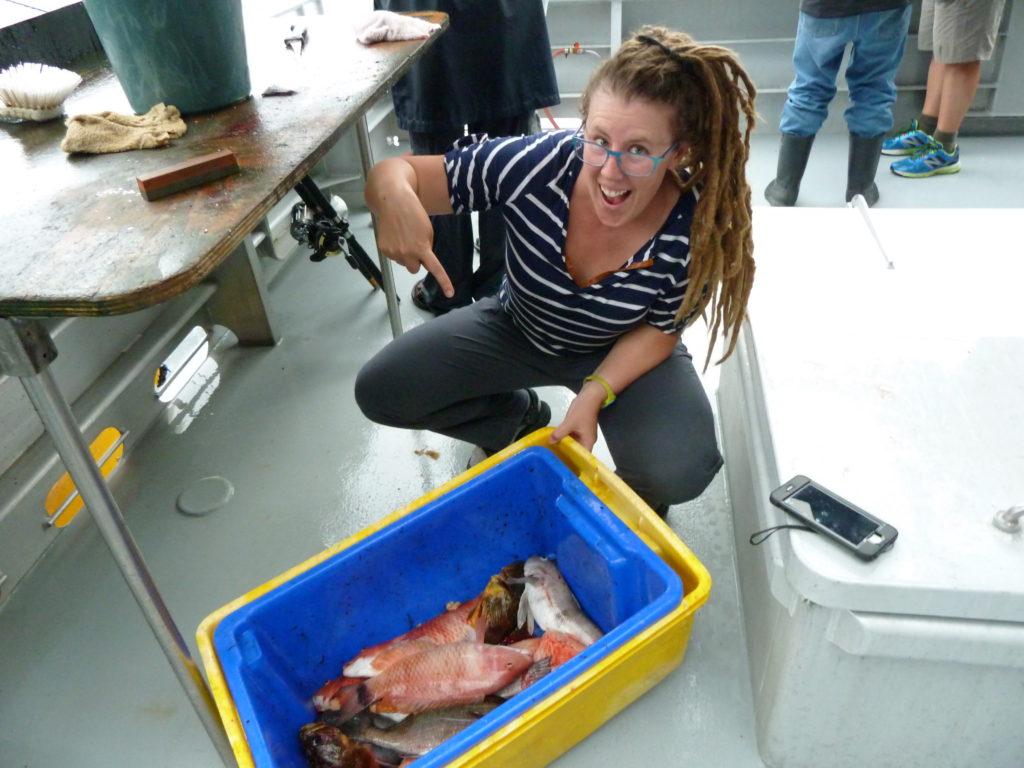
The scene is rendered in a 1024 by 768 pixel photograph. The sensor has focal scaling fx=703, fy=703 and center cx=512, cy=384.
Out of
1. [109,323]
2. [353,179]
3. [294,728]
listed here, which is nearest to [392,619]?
[294,728]

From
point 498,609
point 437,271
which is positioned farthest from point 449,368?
point 498,609

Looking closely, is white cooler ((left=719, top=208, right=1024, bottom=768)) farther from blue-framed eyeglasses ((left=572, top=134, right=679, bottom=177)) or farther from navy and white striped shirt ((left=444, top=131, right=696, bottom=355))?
blue-framed eyeglasses ((left=572, top=134, right=679, bottom=177))

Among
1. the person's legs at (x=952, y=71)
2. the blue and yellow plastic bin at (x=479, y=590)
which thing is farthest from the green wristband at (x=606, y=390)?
the person's legs at (x=952, y=71)

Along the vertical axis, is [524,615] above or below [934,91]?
below

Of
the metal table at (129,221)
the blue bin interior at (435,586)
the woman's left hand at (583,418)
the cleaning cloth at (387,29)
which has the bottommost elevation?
the blue bin interior at (435,586)

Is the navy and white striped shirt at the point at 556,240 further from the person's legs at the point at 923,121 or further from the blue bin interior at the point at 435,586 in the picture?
the person's legs at the point at 923,121

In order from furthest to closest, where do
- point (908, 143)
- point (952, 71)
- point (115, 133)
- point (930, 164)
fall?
1. point (908, 143)
2. point (930, 164)
3. point (952, 71)
4. point (115, 133)

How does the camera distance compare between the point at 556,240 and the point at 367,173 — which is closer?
the point at 556,240

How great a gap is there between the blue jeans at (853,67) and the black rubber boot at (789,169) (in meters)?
0.04

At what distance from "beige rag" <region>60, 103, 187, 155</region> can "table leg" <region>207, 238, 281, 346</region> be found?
877 millimetres

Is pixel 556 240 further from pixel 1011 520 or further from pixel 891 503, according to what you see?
pixel 1011 520

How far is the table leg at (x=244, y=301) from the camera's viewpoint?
195 cm

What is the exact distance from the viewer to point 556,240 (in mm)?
1199

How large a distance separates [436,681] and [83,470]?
60cm
